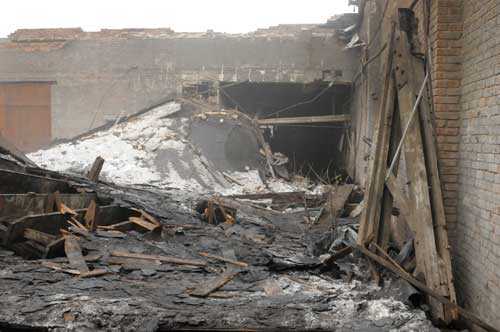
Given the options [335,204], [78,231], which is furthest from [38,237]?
[335,204]

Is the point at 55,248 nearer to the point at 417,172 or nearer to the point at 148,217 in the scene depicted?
the point at 148,217

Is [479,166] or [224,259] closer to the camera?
[479,166]

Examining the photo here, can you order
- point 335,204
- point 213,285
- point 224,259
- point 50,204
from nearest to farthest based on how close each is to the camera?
point 213,285 < point 224,259 < point 50,204 < point 335,204

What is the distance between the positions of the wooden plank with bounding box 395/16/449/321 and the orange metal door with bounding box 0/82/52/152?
13877 mm

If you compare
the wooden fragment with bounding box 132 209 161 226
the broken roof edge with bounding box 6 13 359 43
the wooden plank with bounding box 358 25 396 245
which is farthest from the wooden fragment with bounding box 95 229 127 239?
the broken roof edge with bounding box 6 13 359 43

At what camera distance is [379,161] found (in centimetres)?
445

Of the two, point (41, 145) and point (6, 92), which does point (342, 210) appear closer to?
point (41, 145)

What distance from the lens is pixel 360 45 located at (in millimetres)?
12617

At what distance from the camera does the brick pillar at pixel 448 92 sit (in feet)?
14.3

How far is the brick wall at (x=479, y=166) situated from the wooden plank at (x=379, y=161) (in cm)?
64

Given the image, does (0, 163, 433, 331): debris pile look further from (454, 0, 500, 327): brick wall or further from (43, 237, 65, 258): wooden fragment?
(454, 0, 500, 327): brick wall

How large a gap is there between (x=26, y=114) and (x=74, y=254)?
12.5 m

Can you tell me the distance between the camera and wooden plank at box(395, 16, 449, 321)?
3674mm

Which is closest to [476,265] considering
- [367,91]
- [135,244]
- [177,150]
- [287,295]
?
[287,295]
